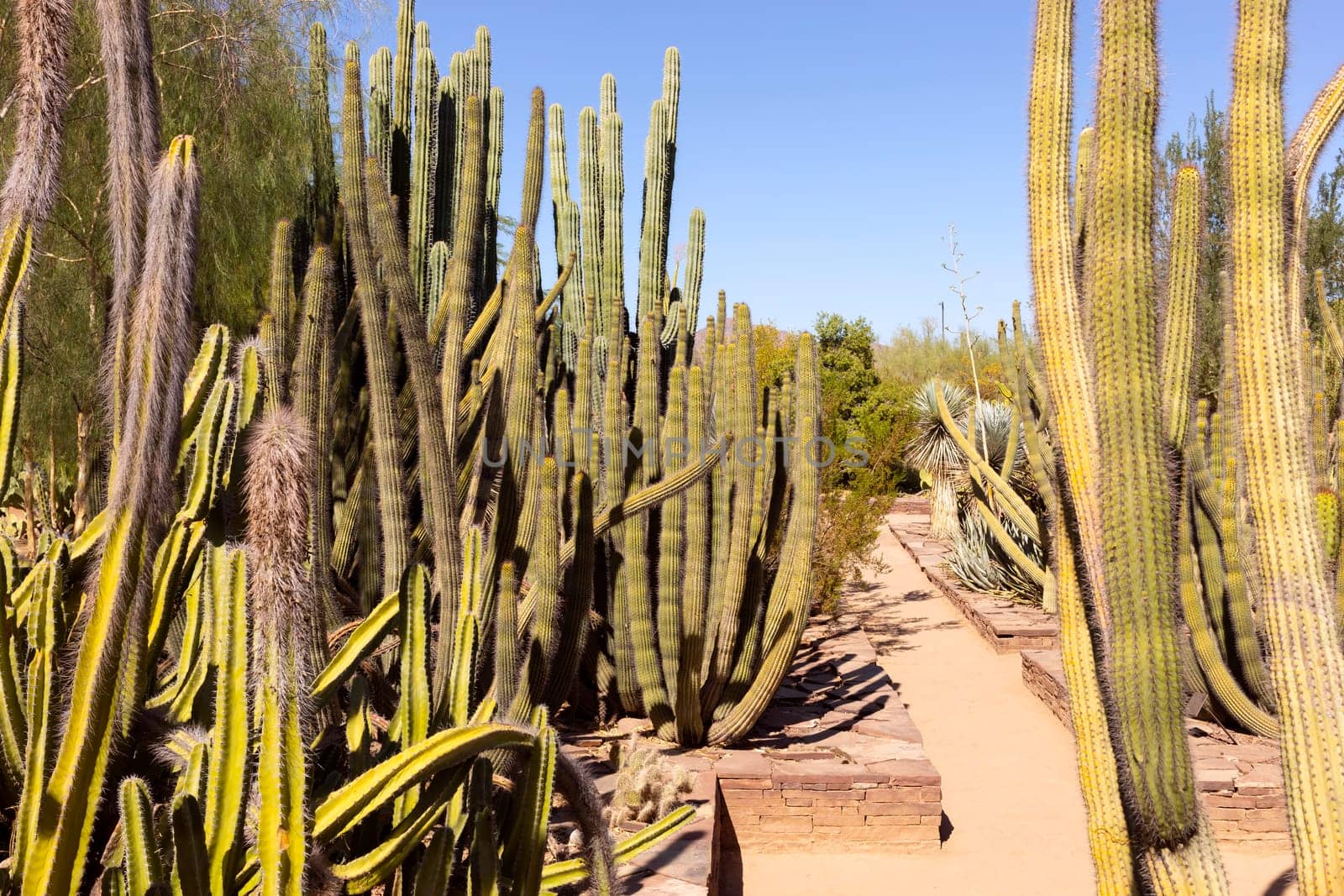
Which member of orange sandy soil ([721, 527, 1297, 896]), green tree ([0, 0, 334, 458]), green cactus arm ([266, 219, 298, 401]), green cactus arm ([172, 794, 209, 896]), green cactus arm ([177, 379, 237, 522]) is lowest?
orange sandy soil ([721, 527, 1297, 896])

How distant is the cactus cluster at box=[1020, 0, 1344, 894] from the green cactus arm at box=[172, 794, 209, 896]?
5.55ft

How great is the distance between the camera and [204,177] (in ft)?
24.9

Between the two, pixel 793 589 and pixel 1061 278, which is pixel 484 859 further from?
pixel 793 589

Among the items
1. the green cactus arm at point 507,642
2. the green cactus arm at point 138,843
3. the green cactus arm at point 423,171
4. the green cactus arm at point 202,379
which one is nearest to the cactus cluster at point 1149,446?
the green cactus arm at point 138,843

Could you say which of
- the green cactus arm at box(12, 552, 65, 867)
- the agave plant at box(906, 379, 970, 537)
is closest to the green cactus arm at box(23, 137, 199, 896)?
the green cactus arm at box(12, 552, 65, 867)

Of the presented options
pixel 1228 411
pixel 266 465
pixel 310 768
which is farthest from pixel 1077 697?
pixel 1228 411

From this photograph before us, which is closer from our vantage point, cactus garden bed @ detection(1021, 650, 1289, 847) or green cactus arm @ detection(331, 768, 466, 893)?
green cactus arm @ detection(331, 768, 466, 893)

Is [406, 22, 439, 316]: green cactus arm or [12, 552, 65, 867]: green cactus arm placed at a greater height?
[406, 22, 439, 316]: green cactus arm

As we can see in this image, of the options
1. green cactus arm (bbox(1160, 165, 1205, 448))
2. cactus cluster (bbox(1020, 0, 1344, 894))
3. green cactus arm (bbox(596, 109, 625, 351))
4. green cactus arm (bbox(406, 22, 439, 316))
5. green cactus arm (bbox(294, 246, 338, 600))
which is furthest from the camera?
green cactus arm (bbox(596, 109, 625, 351))

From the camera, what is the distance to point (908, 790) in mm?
4887

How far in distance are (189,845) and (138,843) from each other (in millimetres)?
82

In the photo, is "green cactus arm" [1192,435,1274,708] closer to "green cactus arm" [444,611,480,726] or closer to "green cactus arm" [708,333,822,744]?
"green cactus arm" [708,333,822,744]

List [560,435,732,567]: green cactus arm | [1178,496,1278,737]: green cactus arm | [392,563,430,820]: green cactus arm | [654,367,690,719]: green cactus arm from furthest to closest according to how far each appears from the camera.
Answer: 1. [1178,496,1278,737]: green cactus arm
2. [654,367,690,719]: green cactus arm
3. [560,435,732,567]: green cactus arm
4. [392,563,430,820]: green cactus arm

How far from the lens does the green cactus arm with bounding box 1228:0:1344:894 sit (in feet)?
6.58
